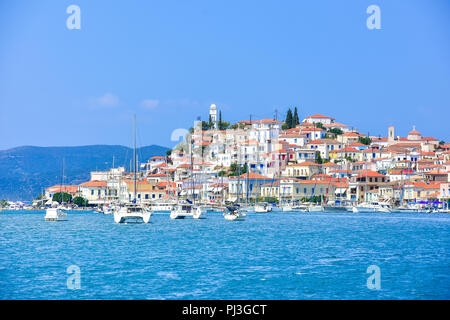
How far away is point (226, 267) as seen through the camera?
24.0 metres

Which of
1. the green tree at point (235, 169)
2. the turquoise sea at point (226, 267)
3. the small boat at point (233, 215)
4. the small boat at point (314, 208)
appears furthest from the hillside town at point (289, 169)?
the turquoise sea at point (226, 267)

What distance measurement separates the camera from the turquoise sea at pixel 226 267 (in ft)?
61.8

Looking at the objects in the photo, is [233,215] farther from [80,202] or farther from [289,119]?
A: [289,119]

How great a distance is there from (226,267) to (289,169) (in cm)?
8928

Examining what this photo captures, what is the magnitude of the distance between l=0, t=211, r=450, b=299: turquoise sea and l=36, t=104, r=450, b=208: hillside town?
53.5 meters

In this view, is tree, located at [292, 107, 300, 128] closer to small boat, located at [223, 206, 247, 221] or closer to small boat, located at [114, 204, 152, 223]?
small boat, located at [223, 206, 247, 221]

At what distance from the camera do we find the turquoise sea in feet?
61.8

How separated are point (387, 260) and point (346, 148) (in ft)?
317

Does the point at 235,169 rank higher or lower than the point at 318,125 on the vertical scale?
lower

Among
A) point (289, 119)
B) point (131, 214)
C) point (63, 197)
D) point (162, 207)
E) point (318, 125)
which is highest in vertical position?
point (289, 119)

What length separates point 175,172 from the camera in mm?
126250

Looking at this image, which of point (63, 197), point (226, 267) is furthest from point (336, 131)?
point (226, 267)

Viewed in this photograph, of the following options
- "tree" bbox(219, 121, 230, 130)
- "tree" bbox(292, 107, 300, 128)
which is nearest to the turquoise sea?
"tree" bbox(219, 121, 230, 130)
